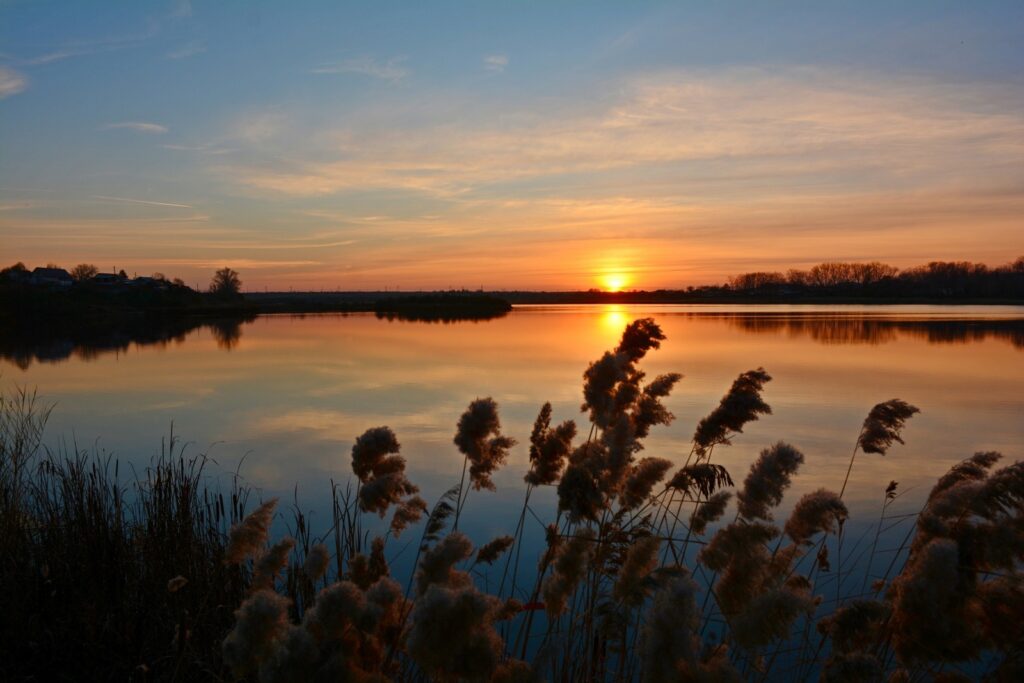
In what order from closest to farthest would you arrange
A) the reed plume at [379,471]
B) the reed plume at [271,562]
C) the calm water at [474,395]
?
the reed plume at [271,562]
the reed plume at [379,471]
the calm water at [474,395]

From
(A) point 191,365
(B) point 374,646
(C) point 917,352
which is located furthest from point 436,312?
(B) point 374,646

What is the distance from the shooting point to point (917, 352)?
22.9 m

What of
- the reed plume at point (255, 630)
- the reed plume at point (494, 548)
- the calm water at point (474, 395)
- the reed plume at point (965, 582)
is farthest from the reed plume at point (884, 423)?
the calm water at point (474, 395)

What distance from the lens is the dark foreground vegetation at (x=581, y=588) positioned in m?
1.51

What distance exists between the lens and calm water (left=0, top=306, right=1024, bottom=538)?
31.0 feet

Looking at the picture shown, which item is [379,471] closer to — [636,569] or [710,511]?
[636,569]

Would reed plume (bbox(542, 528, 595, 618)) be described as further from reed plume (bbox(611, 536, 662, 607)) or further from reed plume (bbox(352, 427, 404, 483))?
reed plume (bbox(352, 427, 404, 483))

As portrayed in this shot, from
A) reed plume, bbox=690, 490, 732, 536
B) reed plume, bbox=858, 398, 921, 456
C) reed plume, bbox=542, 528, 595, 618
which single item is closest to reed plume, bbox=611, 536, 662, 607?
reed plume, bbox=542, 528, 595, 618

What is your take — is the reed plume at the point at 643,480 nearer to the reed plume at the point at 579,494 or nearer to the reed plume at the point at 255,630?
the reed plume at the point at 579,494

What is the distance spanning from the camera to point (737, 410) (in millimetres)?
2984

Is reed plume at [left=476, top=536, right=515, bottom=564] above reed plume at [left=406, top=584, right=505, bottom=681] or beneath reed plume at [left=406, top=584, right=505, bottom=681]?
beneath

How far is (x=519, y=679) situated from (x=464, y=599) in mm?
422

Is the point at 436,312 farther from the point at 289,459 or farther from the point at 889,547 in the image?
the point at 889,547

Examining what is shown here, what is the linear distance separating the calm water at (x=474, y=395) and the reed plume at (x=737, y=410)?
4260 millimetres
